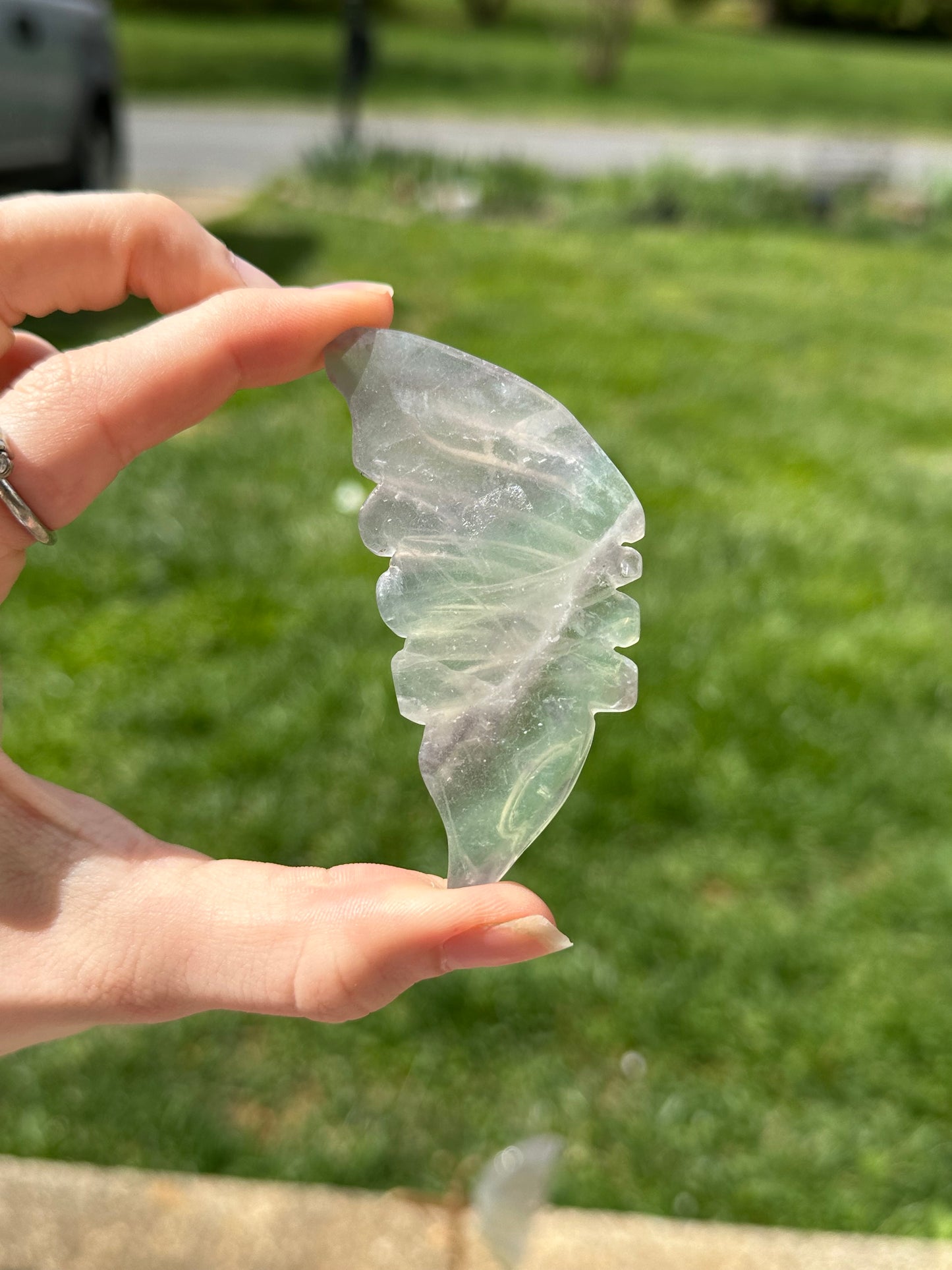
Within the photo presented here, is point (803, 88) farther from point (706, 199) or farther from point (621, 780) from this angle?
point (621, 780)

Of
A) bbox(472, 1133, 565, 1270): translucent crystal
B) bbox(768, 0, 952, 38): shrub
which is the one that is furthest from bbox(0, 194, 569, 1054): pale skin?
bbox(768, 0, 952, 38): shrub

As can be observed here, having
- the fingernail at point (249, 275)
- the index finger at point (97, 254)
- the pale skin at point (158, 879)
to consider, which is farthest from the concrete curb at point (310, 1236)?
the fingernail at point (249, 275)

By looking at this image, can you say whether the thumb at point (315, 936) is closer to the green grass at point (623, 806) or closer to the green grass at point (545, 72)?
the green grass at point (623, 806)

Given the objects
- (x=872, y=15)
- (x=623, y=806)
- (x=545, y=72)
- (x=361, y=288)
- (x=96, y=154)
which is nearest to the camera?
(x=361, y=288)

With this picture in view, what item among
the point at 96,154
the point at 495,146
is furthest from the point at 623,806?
the point at 495,146

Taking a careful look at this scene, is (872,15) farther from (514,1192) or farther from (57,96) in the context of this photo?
(514,1192)

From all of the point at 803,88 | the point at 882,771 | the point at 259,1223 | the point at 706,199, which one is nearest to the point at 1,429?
the point at 259,1223
